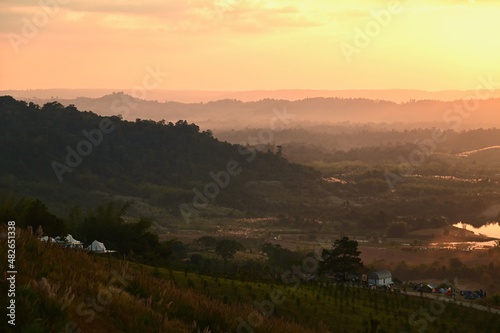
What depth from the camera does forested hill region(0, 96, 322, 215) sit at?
478 feet

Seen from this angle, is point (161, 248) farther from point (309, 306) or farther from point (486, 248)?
point (486, 248)

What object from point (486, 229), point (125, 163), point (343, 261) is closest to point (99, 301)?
point (343, 261)

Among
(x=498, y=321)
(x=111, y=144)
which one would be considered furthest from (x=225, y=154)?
(x=498, y=321)

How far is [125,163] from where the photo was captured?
170m

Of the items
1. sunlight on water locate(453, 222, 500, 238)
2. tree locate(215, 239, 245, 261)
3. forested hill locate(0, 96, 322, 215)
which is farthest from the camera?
forested hill locate(0, 96, 322, 215)

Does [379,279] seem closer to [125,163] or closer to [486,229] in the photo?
[486,229]

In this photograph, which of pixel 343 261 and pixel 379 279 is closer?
pixel 343 261

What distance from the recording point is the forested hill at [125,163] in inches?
5733

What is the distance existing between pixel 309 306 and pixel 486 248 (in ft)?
282

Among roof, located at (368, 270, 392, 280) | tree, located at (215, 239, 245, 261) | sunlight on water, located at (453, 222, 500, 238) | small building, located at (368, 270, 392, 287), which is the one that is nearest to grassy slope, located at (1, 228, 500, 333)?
small building, located at (368, 270, 392, 287)

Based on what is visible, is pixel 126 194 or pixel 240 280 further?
pixel 126 194

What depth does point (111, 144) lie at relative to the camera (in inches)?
6841

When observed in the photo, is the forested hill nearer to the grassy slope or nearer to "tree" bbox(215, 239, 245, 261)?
"tree" bbox(215, 239, 245, 261)

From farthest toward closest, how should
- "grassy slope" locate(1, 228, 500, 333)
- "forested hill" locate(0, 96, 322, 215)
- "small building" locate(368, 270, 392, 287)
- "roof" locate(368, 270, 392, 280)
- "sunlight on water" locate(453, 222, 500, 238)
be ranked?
"forested hill" locate(0, 96, 322, 215) → "sunlight on water" locate(453, 222, 500, 238) → "roof" locate(368, 270, 392, 280) → "small building" locate(368, 270, 392, 287) → "grassy slope" locate(1, 228, 500, 333)
